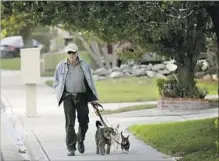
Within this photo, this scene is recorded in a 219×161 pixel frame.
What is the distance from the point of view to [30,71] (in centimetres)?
1638

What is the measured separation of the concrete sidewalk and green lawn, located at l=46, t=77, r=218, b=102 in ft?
5.60

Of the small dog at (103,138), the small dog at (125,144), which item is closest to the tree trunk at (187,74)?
the small dog at (125,144)

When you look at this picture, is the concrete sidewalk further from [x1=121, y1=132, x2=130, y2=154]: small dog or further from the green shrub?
the green shrub

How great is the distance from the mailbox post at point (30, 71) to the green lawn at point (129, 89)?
3.94m

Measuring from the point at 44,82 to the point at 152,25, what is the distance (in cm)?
1679

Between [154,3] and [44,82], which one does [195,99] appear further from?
[44,82]

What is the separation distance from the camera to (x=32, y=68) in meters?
16.3

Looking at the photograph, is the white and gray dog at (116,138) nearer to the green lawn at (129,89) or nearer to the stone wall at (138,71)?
the green lawn at (129,89)

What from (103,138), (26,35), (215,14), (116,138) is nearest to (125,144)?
(116,138)

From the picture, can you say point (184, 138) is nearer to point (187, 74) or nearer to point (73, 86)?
point (73, 86)

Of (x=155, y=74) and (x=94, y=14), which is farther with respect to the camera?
(x=155, y=74)

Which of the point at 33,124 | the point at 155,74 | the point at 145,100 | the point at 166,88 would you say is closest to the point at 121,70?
the point at 155,74

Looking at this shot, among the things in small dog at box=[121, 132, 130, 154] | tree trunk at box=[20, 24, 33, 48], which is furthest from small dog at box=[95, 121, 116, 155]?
tree trunk at box=[20, 24, 33, 48]

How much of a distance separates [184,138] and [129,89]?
12.9 metres
